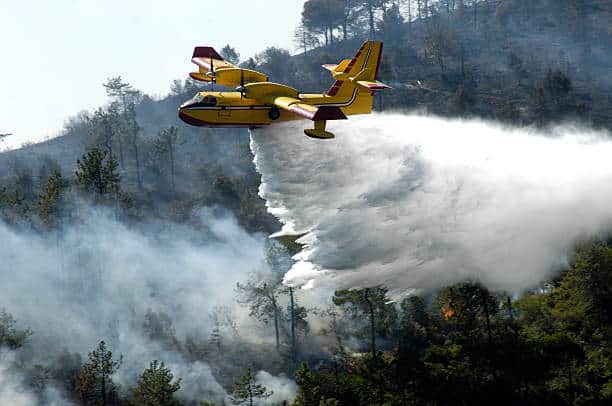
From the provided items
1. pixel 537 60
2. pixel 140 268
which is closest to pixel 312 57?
pixel 537 60

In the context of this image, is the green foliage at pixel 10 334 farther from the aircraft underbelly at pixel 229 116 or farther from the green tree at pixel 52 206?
the aircraft underbelly at pixel 229 116

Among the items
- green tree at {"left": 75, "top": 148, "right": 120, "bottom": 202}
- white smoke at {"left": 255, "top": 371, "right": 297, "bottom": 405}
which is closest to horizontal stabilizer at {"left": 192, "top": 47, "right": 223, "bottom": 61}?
green tree at {"left": 75, "top": 148, "right": 120, "bottom": 202}

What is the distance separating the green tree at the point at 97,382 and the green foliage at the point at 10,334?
4507 millimetres

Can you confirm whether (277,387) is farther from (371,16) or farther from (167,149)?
(371,16)

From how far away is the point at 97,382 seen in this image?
132ft

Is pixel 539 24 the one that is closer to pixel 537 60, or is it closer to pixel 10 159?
pixel 537 60

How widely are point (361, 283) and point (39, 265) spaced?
28605 mm

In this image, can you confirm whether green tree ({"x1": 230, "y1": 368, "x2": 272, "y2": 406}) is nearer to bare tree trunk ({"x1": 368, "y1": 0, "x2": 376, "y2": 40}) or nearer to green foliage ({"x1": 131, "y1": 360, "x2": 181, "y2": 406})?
green foliage ({"x1": 131, "y1": 360, "x2": 181, "y2": 406})

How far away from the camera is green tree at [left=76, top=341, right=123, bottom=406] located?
3878 centimetres

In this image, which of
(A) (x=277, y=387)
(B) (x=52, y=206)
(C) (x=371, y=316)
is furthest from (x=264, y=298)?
(B) (x=52, y=206)

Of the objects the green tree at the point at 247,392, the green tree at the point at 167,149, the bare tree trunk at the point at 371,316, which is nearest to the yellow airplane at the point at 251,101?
the green tree at the point at 247,392

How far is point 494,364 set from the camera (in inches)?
1607

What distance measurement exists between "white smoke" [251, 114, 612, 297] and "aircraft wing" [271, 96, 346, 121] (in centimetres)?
190

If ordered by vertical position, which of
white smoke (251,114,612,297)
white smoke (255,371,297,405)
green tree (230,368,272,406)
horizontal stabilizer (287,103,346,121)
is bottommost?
white smoke (255,371,297,405)
